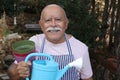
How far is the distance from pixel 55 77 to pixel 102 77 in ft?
7.40

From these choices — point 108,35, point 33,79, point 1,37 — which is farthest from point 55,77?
point 1,37

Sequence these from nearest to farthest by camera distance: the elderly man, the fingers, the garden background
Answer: the fingers, the elderly man, the garden background

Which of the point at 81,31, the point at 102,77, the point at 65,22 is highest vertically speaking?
the point at 65,22

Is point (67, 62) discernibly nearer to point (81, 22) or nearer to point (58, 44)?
point (58, 44)

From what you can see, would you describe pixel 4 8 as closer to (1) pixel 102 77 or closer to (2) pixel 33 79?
(1) pixel 102 77

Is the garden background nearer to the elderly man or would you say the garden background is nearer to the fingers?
the elderly man

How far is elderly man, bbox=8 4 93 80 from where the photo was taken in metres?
2.32

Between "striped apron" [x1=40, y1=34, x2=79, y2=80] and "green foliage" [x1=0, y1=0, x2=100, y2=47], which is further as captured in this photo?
"green foliage" [x1=0, y1=0, x2=100, y2=47]

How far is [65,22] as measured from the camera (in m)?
2.41

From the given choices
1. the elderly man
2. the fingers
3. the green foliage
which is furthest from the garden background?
the fingers

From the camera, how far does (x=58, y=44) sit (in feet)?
8.05

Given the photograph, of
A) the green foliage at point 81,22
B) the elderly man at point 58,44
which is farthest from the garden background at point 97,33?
the elderly man at point 58,44

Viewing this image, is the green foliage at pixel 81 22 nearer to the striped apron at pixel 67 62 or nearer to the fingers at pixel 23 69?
the striped apron at pixel 67 62

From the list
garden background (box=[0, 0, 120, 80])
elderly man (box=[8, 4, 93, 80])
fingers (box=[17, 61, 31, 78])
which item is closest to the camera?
fingers (box=[17, 61, 31, 78])
